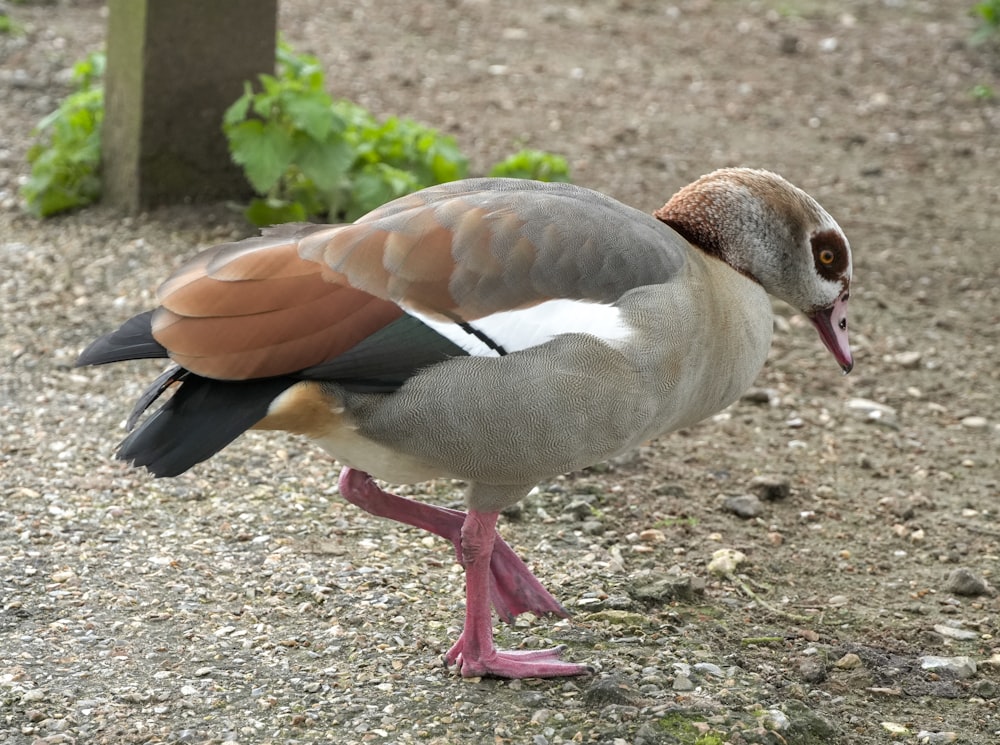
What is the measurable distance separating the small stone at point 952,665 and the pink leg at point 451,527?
114 cm

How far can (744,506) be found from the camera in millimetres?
4961

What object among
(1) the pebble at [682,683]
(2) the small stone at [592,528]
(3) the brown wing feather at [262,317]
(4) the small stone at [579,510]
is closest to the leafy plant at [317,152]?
(4) the small stone at [579,510]

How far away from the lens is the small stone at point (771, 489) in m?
5.09

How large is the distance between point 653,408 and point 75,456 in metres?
2.38

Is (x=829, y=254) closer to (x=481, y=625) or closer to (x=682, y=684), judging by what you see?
(x=682, y=684)

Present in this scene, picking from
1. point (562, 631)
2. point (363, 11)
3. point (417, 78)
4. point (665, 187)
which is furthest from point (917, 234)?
point (363, 11)

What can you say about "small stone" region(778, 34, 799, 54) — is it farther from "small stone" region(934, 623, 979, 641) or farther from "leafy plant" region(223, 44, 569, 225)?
"small stone" region(934, 623, 979, 641)

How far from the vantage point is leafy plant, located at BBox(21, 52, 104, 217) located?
6.97 m

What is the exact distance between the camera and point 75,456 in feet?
16.3

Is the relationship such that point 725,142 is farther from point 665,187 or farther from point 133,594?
point 133,594

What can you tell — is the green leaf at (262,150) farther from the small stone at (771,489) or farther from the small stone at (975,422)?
the small stone at (975,422)

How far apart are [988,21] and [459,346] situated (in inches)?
322

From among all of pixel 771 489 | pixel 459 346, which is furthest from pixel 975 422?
pixel 459 346

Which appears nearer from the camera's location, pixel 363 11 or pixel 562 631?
pixel 562 631
